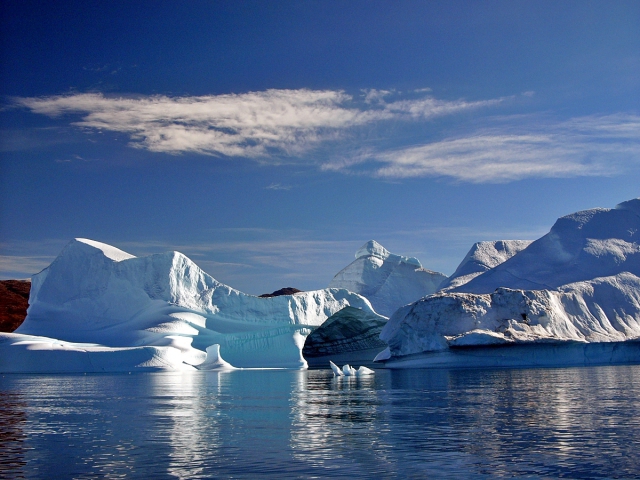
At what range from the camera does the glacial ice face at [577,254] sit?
32250 mm

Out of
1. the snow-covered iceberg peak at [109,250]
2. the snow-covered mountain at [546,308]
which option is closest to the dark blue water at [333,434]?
the snow-covered mountain at [546,308]

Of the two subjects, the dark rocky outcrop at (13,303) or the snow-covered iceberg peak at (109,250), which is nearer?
the snow-covered iceberg peak at (109,250)

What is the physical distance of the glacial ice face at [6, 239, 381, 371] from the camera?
33750 millimetres

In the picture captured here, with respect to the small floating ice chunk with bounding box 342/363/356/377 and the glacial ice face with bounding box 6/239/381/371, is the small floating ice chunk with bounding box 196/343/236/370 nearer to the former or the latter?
the glacial ice face with bounding box 6/239/381/371

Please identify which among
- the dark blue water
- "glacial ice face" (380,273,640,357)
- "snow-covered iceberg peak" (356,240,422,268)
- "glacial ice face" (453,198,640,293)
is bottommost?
the dark blue water

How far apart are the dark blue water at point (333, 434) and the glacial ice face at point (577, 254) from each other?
55.8ft

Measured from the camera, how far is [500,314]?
2878cm

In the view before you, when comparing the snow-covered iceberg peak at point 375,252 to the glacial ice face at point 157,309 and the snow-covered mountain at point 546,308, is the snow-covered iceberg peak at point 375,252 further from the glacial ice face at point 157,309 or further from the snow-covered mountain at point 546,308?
the snow-covered mountain at point 546,308

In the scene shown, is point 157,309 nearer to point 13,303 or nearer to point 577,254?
point 577,254

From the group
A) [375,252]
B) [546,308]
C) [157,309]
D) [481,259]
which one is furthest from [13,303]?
[546,308]

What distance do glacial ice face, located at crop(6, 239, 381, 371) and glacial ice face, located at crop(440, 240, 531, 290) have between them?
9.97 m

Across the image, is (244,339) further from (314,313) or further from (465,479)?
(465,479)

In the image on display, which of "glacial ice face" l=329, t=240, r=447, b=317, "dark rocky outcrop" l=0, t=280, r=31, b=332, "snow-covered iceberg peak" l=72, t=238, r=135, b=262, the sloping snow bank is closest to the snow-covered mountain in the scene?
the sloping snow bank

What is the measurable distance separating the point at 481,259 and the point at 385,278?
15.4 meters
